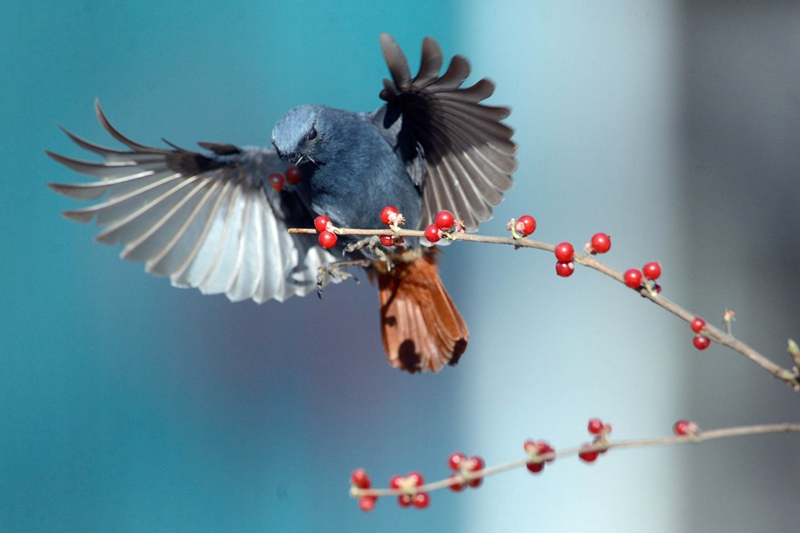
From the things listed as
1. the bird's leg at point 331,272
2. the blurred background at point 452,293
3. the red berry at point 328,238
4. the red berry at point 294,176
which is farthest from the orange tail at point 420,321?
the blurred background at point 452,293

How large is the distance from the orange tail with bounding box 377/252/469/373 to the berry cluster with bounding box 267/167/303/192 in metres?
0.31

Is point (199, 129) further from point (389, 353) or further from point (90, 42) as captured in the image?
point (389, 353)

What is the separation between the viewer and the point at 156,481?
6.95 ft

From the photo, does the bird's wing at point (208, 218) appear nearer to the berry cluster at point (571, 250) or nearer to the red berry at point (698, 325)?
the berry cluster at point (571, 250)

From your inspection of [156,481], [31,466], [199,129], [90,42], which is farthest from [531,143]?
[31,466]

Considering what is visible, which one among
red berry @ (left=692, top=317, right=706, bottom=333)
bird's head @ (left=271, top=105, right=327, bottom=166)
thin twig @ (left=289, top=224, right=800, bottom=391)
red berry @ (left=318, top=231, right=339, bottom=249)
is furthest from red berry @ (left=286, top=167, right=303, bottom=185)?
red berry @ (left=692, top=317, right=706, bottom=333)

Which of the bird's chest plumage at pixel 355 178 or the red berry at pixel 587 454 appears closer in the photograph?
the red berry at pixel 587 454

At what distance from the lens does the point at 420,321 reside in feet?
5.07

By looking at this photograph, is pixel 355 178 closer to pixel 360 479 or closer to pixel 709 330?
pixel 360 479

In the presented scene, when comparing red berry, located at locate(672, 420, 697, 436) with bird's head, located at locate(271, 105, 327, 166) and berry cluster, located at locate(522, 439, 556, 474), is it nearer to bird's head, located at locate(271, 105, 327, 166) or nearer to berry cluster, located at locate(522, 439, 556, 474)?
berry cluster, located at locate(522, 439, 556, 474)

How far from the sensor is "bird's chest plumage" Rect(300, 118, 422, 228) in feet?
4.63

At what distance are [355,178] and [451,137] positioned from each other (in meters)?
0.23

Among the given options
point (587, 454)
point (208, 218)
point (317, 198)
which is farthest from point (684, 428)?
point (208, 218)

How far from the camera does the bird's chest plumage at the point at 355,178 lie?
1.41 metres
